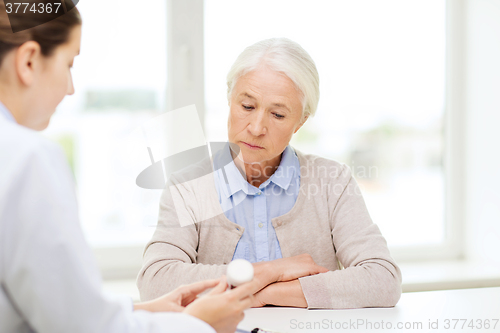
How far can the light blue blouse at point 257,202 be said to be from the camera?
1348 millimetres

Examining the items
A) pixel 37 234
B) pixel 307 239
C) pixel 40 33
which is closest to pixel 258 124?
pixel 307 239

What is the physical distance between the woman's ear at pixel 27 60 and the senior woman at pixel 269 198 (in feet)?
2.30

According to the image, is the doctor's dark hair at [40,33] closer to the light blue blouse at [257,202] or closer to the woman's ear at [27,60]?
the woman's ear at [27,60]

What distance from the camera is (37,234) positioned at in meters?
0.51

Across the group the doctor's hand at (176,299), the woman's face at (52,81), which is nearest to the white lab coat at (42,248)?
the woman's face at (52,81)

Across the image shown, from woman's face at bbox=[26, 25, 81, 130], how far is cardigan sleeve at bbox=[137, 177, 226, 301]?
0.59m

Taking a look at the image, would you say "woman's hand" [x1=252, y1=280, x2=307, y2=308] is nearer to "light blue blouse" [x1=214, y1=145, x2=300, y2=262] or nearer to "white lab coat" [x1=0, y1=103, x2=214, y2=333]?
"light blue blouse" [x1=214, y1=145, x2=300, y2=262]

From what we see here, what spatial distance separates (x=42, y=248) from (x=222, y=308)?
1.11 feet

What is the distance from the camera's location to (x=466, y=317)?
110cm

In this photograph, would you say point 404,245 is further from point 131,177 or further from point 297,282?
point 131,177

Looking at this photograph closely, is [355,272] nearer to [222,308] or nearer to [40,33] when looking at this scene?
[222,308]

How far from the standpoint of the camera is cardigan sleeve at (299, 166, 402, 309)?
112 cm

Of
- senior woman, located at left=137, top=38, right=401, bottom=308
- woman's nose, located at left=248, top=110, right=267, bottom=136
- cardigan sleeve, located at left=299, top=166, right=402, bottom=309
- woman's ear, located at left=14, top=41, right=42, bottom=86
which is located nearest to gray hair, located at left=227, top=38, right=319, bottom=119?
senior woman, located at left=137, top=38, right=401, bottom=308

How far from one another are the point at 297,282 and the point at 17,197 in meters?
0.82
